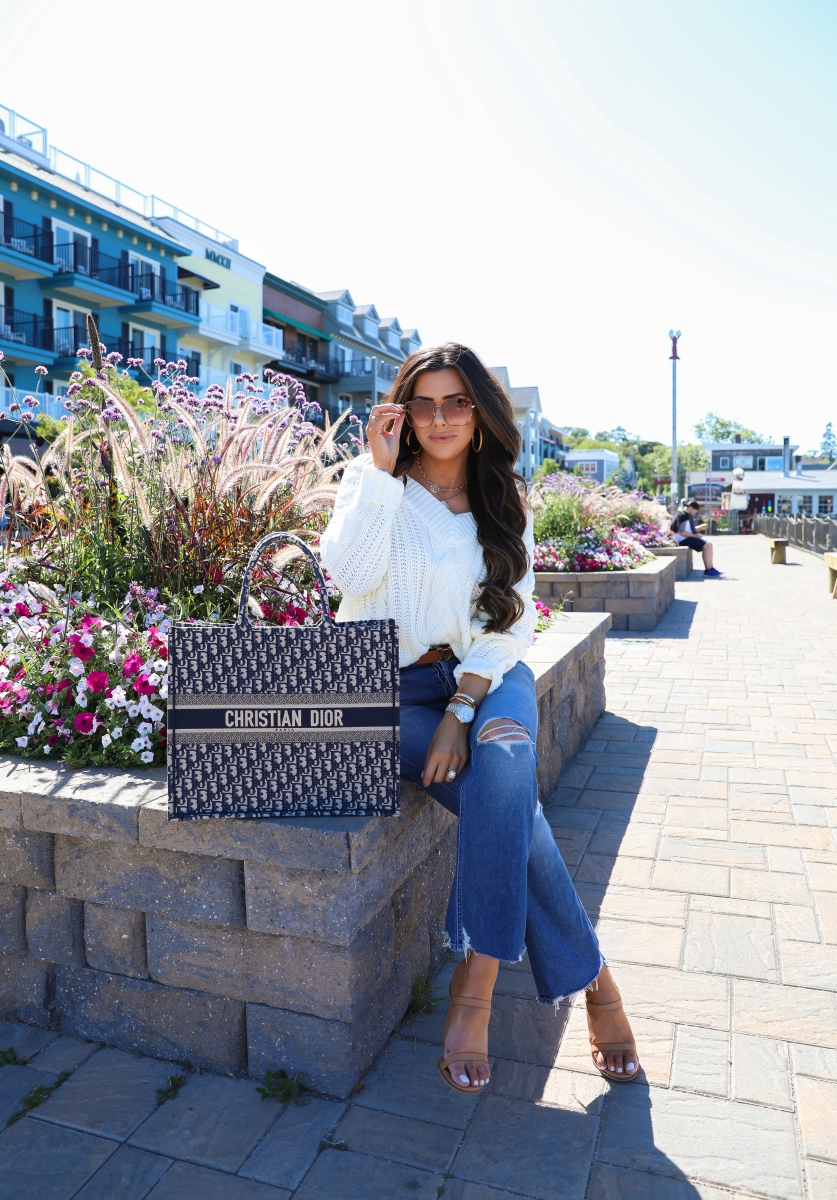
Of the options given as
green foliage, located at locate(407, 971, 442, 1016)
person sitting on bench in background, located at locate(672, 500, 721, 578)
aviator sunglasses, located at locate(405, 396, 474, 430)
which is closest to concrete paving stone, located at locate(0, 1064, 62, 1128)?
green foliage, located at locate(407, 971, 442, 1016)

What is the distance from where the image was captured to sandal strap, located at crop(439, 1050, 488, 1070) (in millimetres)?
1833

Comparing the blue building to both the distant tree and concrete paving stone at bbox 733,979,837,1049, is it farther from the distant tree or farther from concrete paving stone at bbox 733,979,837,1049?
the distant tree

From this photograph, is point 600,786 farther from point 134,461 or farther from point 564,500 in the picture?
point 564,500

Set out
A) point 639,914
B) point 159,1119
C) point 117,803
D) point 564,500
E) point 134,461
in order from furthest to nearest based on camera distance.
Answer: point 564,500
point 134,461
point 639,914
point 117,803
point 159,1119

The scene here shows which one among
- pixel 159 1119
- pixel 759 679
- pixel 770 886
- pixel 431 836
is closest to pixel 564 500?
pixel 759 679

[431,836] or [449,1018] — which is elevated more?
[431,836]

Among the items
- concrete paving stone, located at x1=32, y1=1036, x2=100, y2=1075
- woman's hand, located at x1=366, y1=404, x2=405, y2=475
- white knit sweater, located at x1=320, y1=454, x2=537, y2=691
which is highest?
woman's hand, located at x1=366, y1=404, x2=405, y2=475

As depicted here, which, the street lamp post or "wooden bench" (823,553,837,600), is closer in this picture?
"wooden bench" (823,553,837,600)

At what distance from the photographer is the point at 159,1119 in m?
1.82

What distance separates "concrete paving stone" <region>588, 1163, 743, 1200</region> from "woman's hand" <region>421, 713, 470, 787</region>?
84 cm

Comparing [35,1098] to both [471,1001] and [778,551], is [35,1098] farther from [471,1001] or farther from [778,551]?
[778,551]

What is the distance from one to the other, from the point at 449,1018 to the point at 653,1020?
0.61 metres

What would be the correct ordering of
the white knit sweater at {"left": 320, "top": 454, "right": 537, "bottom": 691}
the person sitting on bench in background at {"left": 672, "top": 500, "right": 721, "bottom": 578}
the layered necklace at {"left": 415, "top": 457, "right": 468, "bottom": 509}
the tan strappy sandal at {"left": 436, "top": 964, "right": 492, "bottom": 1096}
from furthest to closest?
the person sitting on bench in background at {"left": 672, "top": 500, "right": 721, "bottom": 578} < the layered necklace at {"left": 415, "top": 457, "right": 468, "bottom": 509} < the white knit sweater at {"left": 320, "top": 454, "right": 537, "bottom": 691} < the tan strappy sandal at {"left": 436, "top": 964, "right": 492, "bottom": 1096}

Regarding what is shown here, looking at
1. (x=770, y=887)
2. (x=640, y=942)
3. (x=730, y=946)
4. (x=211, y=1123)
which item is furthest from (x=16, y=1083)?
(x=770, y=887)
